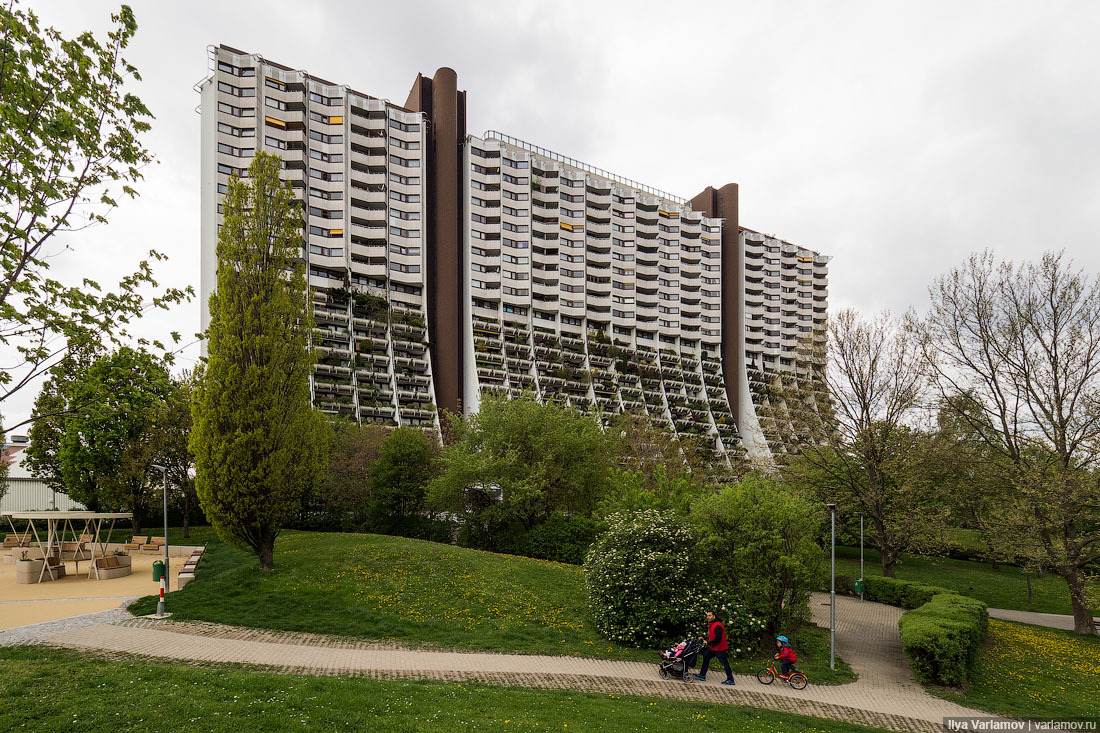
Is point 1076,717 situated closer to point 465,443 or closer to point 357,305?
point 465,443

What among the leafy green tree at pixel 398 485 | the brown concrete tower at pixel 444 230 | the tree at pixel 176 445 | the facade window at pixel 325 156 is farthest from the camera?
the brown concrete tower at pixel 444 230

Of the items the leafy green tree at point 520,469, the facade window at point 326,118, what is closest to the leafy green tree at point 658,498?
the leafy green tree at point 520,469

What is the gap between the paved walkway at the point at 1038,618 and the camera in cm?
2370

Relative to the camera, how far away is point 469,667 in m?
13.1

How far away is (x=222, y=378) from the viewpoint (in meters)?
19.4

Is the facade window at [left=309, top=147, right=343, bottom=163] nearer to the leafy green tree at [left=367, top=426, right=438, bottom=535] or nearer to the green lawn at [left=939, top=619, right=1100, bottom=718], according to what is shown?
the leafy green tree at [left=367, top=426, right=438, bottom=535]

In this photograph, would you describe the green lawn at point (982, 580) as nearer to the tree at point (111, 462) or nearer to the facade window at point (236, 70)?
the tree at point (111, 462)

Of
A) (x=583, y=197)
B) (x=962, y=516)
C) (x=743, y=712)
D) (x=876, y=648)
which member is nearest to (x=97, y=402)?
(x=743, y=712)

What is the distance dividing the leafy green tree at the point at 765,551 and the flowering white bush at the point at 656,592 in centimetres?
61

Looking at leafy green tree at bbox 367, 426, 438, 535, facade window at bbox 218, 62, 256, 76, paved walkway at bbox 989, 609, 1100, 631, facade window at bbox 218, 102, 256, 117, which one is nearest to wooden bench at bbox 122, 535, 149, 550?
leafy green tree at bbox 367, 426, 438, 535

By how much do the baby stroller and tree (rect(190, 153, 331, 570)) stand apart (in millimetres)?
14013

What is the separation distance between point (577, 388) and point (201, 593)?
2592 inches

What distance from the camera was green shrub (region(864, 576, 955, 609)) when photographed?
2298 cm

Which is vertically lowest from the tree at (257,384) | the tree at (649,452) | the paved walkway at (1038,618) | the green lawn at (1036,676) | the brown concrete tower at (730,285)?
the paved walkway at (1038,618)
